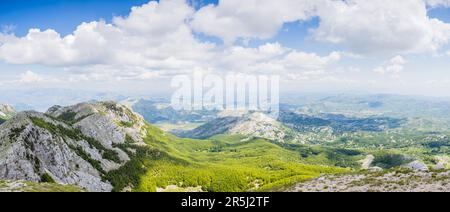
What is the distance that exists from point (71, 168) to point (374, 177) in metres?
179

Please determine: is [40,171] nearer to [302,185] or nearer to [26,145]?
[26,145]

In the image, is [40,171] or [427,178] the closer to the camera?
[427,178]

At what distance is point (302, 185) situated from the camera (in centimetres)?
7475

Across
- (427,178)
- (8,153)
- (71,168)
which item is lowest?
(71,168)
